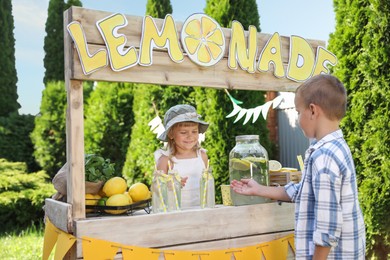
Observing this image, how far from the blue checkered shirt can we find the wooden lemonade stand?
0.49 m

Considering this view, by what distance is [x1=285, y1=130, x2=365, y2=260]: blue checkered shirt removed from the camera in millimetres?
1692

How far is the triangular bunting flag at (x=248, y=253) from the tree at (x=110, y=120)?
5980 millimetres

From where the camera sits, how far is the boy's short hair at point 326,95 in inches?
70.6

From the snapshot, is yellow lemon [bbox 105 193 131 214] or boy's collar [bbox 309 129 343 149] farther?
yellow lemon [bbox 105 193 131 214]

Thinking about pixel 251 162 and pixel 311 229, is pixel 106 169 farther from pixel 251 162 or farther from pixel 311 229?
pixel 311 229

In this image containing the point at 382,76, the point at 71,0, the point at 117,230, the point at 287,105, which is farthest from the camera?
the point at 71,0

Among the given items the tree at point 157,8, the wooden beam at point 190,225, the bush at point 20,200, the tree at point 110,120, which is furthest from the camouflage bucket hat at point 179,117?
the tree at point 110,120

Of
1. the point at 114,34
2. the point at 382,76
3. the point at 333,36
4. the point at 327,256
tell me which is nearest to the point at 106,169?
the point at 114,34

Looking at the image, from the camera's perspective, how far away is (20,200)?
6598mm

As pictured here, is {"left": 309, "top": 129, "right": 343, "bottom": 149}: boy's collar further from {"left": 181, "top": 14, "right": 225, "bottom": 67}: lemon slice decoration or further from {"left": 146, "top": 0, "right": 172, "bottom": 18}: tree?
{"left": 146, "top": 0, "right": 172, "bottom": 18}: tree

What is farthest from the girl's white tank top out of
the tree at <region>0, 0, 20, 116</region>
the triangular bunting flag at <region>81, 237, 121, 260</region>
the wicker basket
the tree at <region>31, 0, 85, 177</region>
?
the tree at <region>0, 0, 20, 116</region>

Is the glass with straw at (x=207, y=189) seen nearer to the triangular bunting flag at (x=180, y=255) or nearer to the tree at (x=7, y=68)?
the triangular bunting flag at (x=180, y=255)

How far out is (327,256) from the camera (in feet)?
5.74

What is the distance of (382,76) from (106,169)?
3.03 metres
